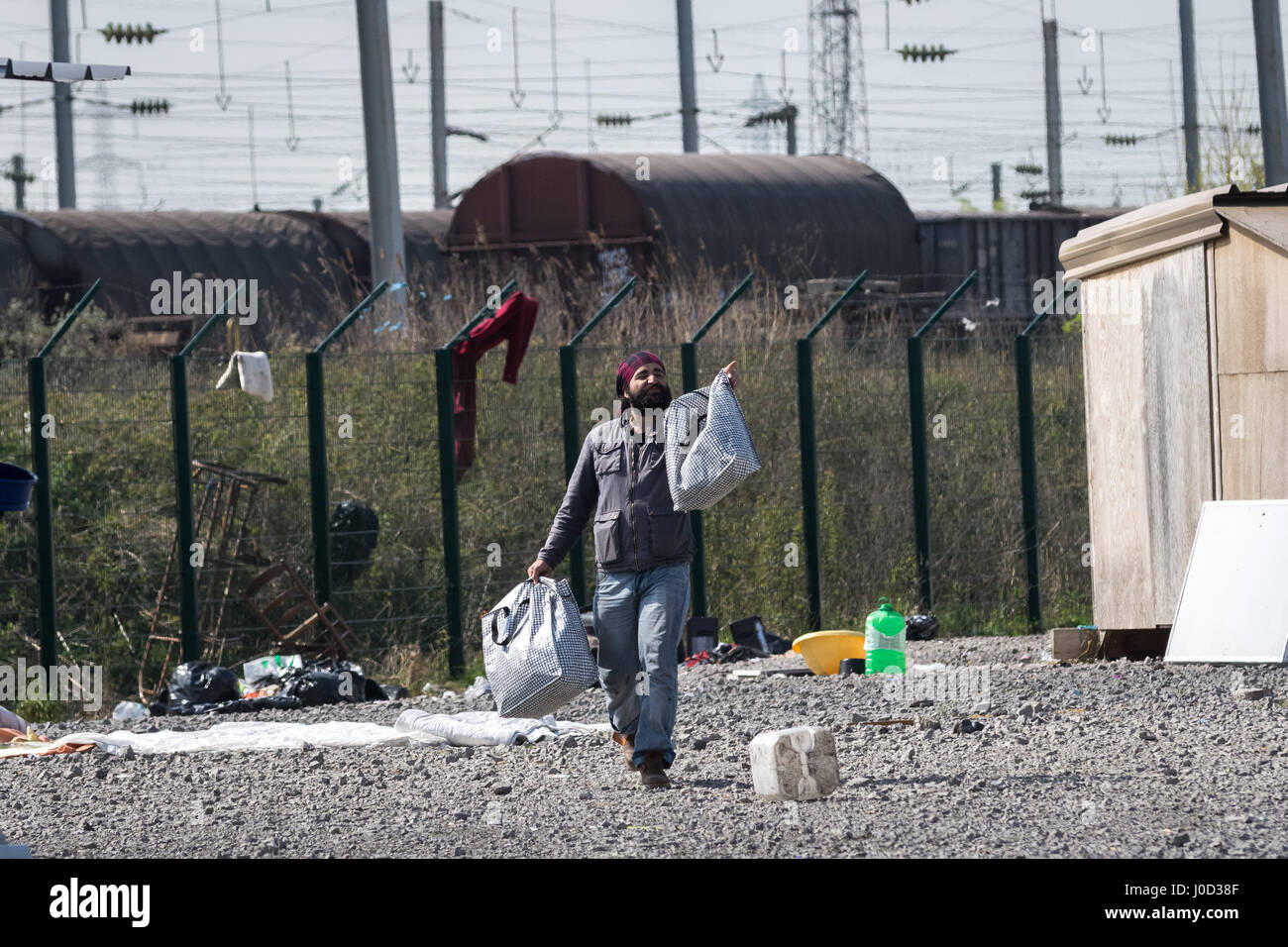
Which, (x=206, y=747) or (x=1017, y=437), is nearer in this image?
(x=206, y=747)

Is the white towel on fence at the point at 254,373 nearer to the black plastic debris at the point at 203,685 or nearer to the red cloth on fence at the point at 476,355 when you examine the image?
the red cloth on fence at the point at 476,355

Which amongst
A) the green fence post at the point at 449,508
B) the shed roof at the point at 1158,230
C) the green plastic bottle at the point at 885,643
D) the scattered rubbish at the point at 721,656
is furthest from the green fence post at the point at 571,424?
the shed roof at the point at 1158,230

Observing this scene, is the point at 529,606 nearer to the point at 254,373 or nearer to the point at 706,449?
the point at 706,449

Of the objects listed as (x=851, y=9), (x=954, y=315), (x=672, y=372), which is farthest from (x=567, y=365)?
(x=851, y=9)

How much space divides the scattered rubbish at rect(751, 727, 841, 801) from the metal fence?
523 cm

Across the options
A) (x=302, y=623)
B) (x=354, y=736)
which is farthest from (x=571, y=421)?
(x=354, y=736)

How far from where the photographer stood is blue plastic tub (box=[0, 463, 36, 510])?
25.8 ft

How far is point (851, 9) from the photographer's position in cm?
5022

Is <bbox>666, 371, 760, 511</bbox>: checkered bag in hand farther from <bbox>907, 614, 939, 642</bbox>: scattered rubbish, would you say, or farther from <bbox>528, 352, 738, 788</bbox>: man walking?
<bbox>907, 614, 939, 642</bbox>: scattered rubbish

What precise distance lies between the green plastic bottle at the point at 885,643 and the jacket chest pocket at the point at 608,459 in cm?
374

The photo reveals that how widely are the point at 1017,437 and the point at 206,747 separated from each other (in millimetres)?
7905

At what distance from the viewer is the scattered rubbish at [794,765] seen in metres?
6.88

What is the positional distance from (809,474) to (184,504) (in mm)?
4561
